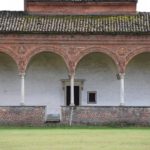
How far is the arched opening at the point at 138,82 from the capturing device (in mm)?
37062

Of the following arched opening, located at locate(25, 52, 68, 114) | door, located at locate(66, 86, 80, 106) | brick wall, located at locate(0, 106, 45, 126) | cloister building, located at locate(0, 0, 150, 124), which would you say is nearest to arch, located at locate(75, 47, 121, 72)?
cloister building, located at locate(0, 0, 150, 124)

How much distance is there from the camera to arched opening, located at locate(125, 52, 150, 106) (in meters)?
37.1

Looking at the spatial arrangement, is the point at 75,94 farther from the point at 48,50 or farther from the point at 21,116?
the point at 21,116

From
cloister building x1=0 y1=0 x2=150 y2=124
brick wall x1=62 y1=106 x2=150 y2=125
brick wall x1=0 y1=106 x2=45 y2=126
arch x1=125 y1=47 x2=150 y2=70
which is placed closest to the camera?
brick wall x1=62 y1=106 x2=150 y2=125

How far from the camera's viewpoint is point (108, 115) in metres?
33.0

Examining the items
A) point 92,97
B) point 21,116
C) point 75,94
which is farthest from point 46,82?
point 21,116

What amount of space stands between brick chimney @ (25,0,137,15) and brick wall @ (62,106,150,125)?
701cm

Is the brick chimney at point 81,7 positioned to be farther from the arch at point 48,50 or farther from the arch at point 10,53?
the arch at point 10,53

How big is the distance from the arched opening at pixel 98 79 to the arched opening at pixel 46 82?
1188 mm

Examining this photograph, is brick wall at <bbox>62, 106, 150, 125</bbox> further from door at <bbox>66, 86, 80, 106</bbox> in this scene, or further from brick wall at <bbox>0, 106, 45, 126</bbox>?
door at <bbox>66, 86, 80, 106</bbox>

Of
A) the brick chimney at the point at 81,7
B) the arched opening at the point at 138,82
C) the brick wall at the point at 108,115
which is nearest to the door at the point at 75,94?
the arched opening at the point at 138,82
